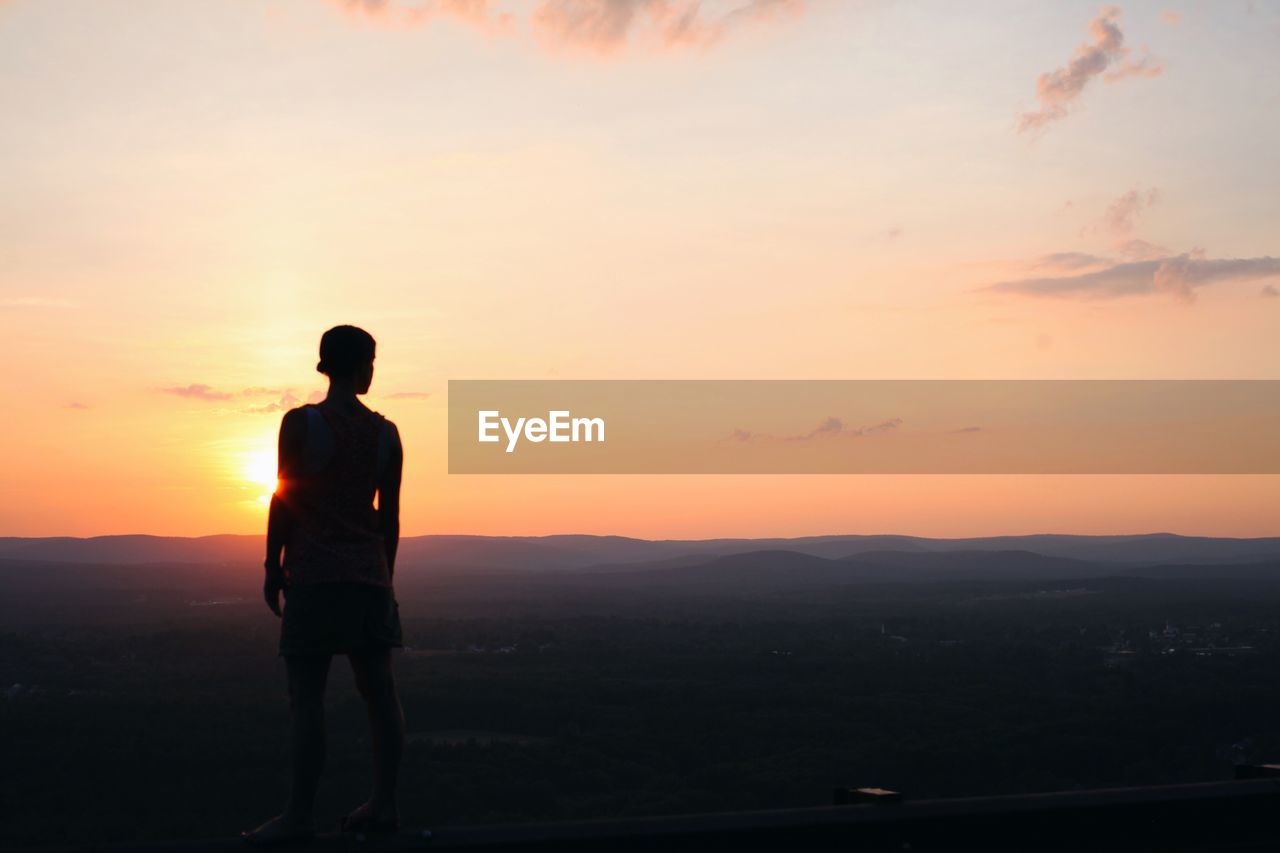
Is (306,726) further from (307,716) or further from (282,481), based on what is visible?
(282,481)

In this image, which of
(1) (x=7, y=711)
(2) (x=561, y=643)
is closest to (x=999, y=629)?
(2) (x=561, y=643)

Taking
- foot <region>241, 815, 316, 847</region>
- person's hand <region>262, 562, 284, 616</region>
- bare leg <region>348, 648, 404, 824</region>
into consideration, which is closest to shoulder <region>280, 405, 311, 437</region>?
person's hand <region>262, 562, 284, 616</region>

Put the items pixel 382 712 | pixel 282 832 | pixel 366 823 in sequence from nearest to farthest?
1. pixel 282 832
2. pixel 366 823
3. pixel 382 712

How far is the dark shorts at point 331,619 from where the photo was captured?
4.42m

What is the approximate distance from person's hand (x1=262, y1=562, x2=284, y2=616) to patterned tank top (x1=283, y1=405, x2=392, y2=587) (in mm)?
33

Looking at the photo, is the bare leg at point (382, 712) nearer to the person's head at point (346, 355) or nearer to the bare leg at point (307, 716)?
the bare leg at point (307, 716)

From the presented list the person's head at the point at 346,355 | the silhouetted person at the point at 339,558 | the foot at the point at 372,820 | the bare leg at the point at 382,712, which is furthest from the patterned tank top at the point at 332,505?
the foot at the point at 372,820

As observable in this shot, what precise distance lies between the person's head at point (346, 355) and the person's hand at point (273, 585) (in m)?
0.66

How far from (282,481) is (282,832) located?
3.63 feet

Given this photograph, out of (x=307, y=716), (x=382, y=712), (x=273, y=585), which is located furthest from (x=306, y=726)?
(x=273, y=585)

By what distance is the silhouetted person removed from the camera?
14.5 ft

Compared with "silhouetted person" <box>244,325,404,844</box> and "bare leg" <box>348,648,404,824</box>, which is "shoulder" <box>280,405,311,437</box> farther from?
"bare leg" <box>348,648,404,824</box>

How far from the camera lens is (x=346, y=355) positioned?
4.62 meters

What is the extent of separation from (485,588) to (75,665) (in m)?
73.9
